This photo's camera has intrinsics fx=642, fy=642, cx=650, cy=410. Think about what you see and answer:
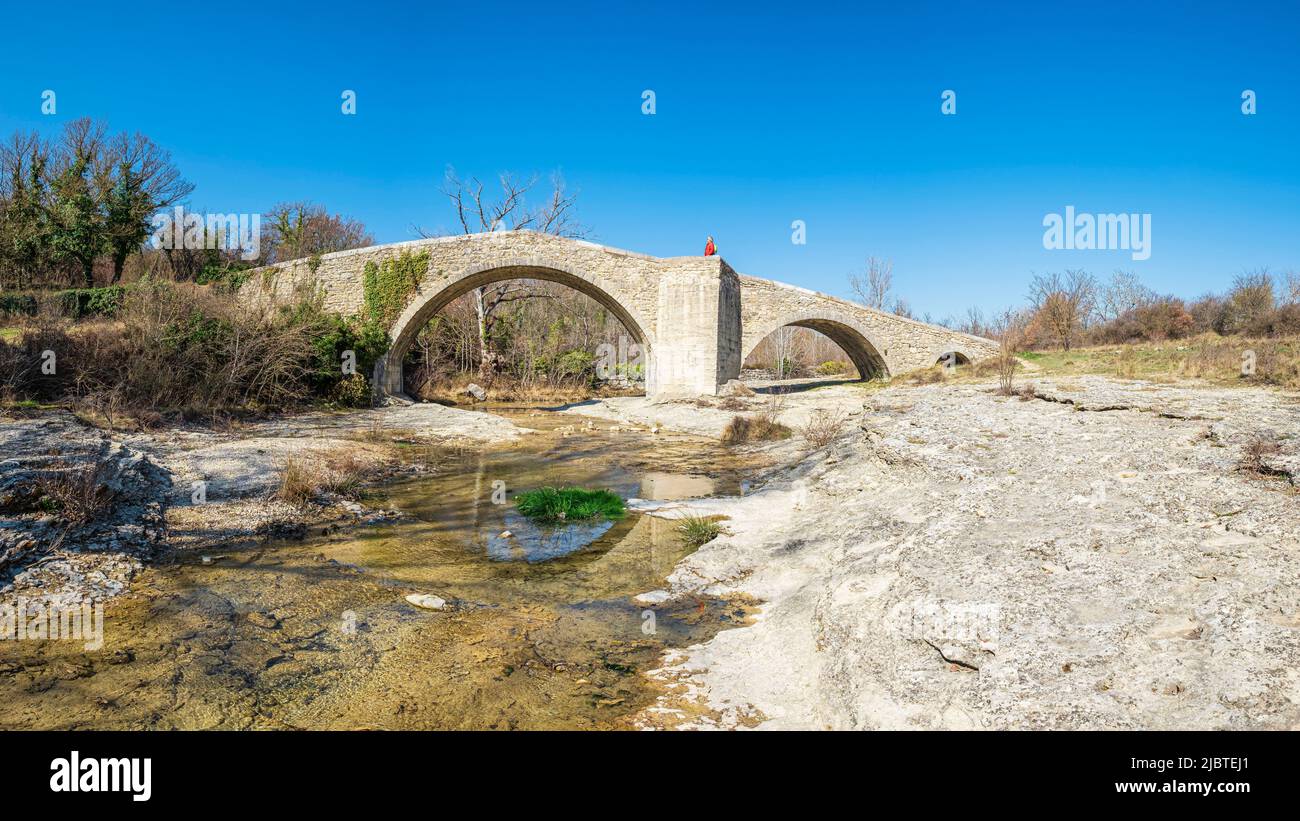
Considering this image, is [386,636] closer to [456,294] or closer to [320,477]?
[320,477]

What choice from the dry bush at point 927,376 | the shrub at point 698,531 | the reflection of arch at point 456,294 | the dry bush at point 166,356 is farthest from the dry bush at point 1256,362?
the dry bush at point 166,356

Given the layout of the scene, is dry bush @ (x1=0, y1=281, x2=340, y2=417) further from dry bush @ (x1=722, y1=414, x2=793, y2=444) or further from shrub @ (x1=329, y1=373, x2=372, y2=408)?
dry bush @ (x1=722, y1=414, x2=793, y2=444)

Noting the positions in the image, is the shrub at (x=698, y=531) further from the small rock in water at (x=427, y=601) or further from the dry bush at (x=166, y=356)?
the dry bush at (x=166, y=356)

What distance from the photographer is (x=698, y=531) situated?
22.0 feet

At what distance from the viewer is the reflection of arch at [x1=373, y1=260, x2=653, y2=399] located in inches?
888

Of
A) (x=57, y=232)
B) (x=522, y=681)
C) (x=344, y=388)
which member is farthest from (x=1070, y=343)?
(x=57, y=232)

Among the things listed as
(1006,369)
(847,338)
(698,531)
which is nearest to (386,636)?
(698,531)

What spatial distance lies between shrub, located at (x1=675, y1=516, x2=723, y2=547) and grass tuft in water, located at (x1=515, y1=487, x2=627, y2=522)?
1.25 meters

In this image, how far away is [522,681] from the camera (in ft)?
12.6

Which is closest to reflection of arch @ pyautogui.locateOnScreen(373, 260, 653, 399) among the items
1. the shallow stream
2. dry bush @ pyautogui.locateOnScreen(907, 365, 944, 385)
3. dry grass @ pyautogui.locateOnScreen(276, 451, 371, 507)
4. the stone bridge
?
the stone bridge

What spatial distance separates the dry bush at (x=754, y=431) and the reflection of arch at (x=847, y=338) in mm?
10935

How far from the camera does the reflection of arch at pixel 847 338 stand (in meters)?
25.8

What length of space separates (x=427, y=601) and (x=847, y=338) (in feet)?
85.0
